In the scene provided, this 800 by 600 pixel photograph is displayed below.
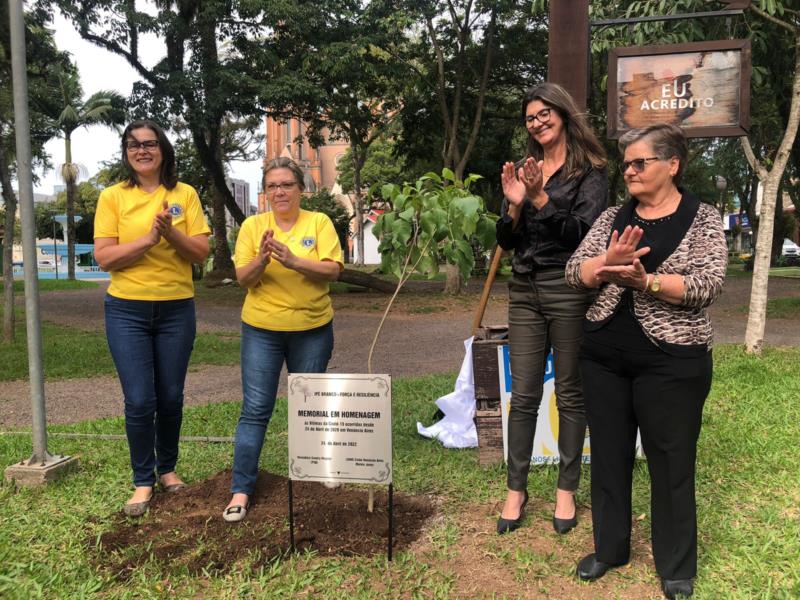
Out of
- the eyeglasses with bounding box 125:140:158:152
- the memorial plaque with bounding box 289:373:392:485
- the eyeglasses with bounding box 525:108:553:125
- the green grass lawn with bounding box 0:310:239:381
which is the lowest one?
the green grass lawn with bounding box 0:310:239:381

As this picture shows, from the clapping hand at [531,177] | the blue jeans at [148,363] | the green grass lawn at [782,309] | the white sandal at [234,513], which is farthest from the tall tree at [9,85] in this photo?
the green grass lawn at [782,309]

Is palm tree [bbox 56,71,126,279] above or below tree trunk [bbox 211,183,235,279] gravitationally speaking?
above

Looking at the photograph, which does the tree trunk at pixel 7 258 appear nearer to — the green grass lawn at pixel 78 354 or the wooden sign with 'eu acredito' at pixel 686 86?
the green grass lawn at pixel 78 354

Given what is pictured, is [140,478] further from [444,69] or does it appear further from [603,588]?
[444,69]

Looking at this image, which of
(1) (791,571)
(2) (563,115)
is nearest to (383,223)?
(2) (563,115)

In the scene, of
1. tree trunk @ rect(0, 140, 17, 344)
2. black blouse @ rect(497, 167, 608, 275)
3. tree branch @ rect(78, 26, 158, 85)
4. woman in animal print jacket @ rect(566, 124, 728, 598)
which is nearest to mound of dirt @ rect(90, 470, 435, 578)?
woman in animal print jacket @ rect(566, 124, 728, 598)

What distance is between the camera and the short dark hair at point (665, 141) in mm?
2389

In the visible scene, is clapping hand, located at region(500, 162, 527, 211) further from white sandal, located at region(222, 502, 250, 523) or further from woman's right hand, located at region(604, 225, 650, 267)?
white sandal, located at region(222, 502, 250, 523)

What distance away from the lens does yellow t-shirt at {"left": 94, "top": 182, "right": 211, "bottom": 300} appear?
332cm

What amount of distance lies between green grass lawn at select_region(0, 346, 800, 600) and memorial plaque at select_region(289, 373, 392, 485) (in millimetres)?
388

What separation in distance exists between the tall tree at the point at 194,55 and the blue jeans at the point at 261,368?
12527 mm

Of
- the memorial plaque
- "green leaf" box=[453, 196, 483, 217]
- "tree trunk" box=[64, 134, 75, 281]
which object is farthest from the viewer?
"tree trunk" box=[64, 134, 75, 281]

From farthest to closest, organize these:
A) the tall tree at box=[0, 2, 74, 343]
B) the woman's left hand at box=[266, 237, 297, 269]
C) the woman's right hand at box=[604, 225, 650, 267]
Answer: the tall tree at box=[0, 2, 74, 343] < the woman's left hand at box=[266, 237, 297, 269] < the woman's right hand at box=[604, 225, 650, 267]

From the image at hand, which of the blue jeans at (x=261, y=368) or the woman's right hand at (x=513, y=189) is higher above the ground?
the woman's right hand at (x=513, y=189)
